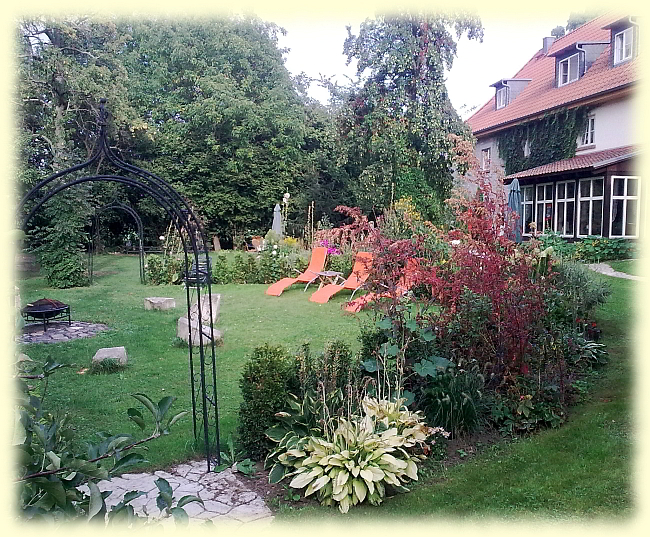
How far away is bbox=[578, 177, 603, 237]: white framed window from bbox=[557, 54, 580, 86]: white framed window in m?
4.49

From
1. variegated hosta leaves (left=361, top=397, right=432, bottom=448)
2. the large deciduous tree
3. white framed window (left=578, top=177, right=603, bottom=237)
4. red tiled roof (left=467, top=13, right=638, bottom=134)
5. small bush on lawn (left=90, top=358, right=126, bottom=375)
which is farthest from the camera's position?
the large deciduous tree

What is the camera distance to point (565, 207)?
18156mm

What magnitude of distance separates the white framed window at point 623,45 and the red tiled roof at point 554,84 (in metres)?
0.29

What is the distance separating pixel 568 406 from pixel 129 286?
32.6 ft

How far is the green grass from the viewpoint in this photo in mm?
11688

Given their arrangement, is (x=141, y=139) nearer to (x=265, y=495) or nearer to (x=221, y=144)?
(x=221, y=144)

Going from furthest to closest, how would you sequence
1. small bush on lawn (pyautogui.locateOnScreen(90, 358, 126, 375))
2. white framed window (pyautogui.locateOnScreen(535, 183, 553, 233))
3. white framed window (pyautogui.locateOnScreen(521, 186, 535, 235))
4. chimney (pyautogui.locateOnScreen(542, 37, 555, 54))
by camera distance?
chimney (pyautogui.locateOnScreen(542, 37, 555, 54))
white framed window (pyautogui.locateOnScreen(521, 186, 535, 235))
white framed window (pyautogui.locateOnScreen(535, 183, 553, 233))
small bush on lawn (pyautogui.locateOnScreen(90, 358, 126, 375))

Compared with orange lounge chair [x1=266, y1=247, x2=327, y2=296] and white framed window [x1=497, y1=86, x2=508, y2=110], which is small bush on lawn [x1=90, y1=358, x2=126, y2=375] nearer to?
orange lounge chair [x1=266, y1=247, x2=327, y2=296]

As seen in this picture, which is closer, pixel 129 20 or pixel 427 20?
pixel 427 20

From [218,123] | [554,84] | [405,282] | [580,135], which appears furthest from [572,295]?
[554,84]

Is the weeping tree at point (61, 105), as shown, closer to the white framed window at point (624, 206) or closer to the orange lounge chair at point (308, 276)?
the orange lounge chair at point (308, 276)

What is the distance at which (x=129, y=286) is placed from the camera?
12.4 meters

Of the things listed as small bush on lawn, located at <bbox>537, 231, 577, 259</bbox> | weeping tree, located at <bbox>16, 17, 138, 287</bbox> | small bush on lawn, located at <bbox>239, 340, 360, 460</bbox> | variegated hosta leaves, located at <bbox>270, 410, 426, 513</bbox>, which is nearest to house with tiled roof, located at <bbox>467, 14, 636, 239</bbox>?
small bush on lawn, located at <bbox>537, 231, 577, 259</bbox>

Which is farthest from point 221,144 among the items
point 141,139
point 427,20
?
point 427,20
